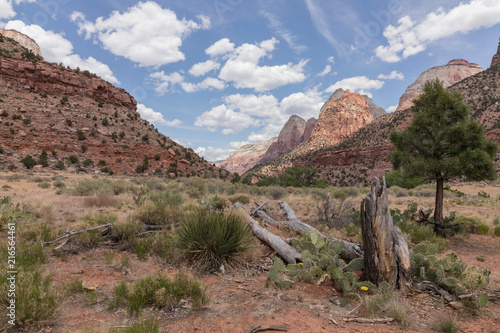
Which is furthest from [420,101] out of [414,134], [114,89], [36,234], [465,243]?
[114,89]

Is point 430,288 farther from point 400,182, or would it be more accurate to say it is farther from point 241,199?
point 400,182

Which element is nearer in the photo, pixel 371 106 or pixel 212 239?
pixel 212 239

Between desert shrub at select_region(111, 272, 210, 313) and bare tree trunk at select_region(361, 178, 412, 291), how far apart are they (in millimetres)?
2757

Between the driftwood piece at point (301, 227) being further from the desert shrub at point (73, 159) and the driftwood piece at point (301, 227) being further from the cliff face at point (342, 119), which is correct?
the cliff face at point (342, 119)

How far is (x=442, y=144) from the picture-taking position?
9.37 meters

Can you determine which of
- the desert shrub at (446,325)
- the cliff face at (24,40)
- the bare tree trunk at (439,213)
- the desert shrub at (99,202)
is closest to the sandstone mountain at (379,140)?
the bare tree trunk at (439,213)

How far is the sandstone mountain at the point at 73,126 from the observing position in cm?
3072

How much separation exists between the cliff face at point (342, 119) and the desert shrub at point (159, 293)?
11407 cm

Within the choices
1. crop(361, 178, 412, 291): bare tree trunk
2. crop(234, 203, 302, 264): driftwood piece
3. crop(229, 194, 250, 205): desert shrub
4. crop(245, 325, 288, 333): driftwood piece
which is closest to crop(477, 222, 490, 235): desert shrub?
crop(361, 178, 412, 291): bare tree trunk

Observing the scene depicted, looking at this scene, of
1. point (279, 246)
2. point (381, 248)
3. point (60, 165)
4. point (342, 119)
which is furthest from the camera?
point (342, 119)

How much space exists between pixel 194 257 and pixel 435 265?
14.9 feet

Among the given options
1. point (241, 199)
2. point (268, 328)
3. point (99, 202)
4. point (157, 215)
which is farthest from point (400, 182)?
point (268, 328)

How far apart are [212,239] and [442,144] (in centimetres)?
911

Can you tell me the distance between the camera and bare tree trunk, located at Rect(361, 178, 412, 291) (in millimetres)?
4230
